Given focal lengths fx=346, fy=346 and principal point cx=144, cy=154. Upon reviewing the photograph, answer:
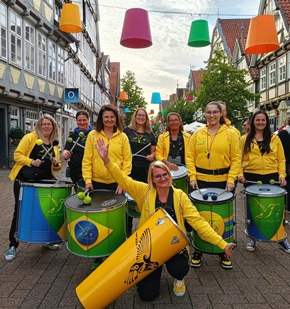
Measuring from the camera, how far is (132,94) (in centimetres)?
4509

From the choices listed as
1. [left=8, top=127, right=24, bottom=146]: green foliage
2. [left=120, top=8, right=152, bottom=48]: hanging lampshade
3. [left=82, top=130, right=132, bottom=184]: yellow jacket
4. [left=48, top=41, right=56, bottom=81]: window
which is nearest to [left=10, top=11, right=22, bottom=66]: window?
[left=8, top=127, right=24, bottom=146]: green foliage

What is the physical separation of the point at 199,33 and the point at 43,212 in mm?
6225

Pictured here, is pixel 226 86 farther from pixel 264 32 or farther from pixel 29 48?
pixel 264 32

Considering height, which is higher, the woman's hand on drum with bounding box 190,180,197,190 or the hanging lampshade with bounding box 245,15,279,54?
Answer: the hanging lampshade with bounding box 245,15,279,54

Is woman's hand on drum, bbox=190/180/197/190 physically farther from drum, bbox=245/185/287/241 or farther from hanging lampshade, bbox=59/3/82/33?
hanging lampshade, bbox=59/3/82/33

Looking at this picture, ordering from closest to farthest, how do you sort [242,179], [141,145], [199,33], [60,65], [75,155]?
[242,179]
[75,155]
[141,145]
[199,33]
[60,65]

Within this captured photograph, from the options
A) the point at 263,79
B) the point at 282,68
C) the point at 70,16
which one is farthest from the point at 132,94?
the point at 70,16

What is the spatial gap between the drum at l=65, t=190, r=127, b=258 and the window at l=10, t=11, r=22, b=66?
11.7 m

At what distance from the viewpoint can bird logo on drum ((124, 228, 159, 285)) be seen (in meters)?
2.83

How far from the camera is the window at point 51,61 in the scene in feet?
57.1

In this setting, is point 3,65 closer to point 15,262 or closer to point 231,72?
point 15,262

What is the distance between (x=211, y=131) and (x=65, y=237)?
6.80 feet

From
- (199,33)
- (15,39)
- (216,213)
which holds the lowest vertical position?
(216,213)

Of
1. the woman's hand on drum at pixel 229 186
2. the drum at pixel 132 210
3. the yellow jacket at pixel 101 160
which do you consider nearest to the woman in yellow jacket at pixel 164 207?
the yellow jacket at pixel 101 160
